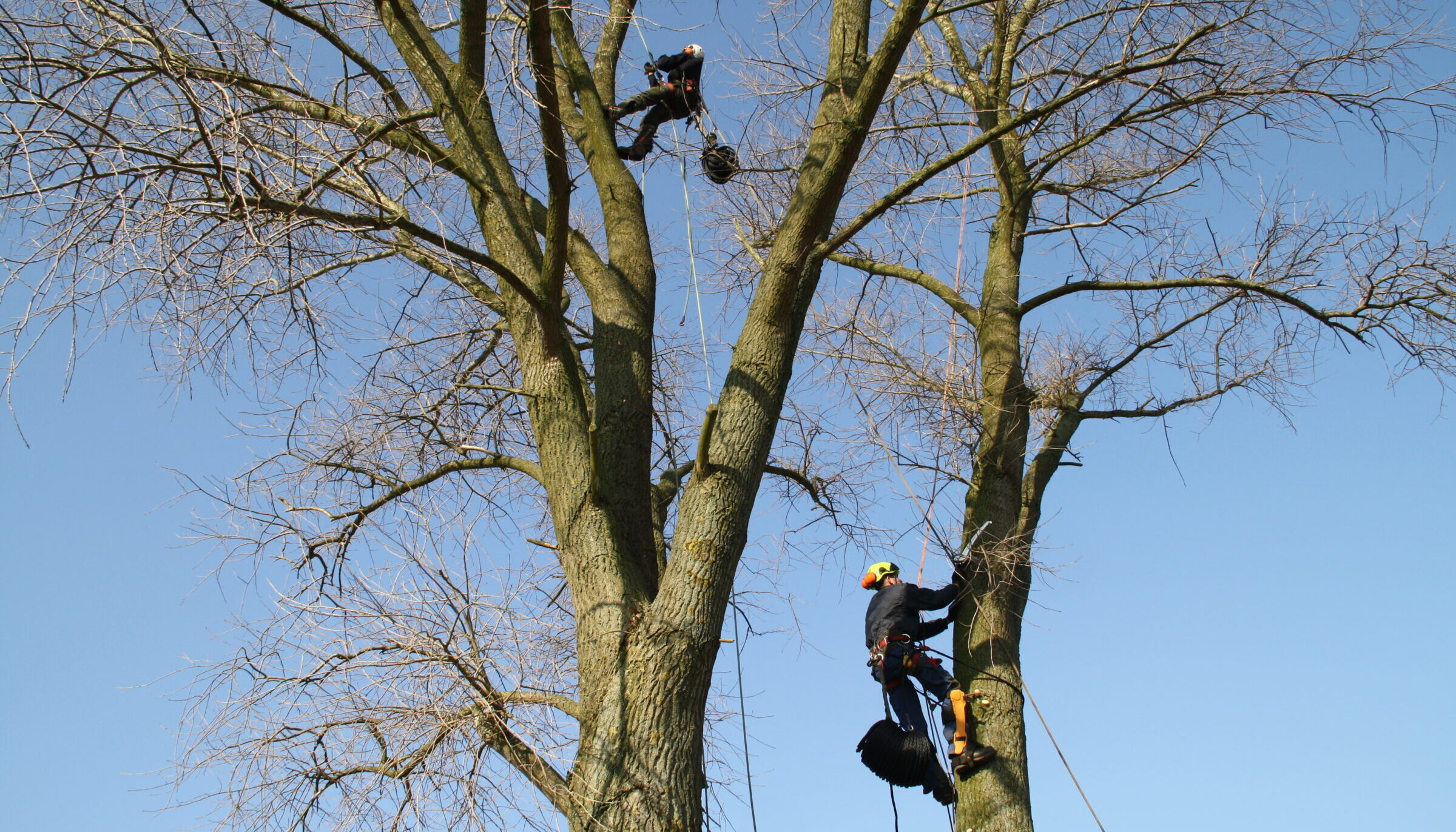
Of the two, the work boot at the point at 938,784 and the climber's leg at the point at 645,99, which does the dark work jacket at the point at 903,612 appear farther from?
the climber's leg at the point at 645,99

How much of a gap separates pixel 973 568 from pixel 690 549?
6.63 ft

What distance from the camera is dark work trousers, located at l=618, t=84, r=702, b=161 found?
5750 millimetres

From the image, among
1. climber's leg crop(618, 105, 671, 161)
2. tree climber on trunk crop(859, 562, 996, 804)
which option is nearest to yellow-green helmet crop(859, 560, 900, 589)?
tree climber on trunk crop(859, 562, 996, 804)

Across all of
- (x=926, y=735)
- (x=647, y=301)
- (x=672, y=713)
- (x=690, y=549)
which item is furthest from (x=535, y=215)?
(x=926, y=735)

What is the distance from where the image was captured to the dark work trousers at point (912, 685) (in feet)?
17.6

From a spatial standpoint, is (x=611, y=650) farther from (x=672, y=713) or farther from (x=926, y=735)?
(x=926, y=735)

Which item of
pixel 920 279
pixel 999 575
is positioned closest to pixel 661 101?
pixel 920 279

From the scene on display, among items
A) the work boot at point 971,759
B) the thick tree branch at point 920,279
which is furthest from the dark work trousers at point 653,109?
the work boot at point 971,759

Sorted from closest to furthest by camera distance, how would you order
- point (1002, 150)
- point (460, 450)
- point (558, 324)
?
point (558, 324), point (460, 450), point (1002, 150)

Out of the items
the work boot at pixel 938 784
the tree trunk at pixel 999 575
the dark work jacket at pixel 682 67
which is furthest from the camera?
the dark work jacket at pixel 682 67

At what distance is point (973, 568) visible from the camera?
549 cm

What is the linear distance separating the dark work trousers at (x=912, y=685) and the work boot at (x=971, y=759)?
159 millimetres

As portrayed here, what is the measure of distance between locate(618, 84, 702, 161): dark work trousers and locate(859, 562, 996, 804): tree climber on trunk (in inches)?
103

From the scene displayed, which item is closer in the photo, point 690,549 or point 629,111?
point 690,549
